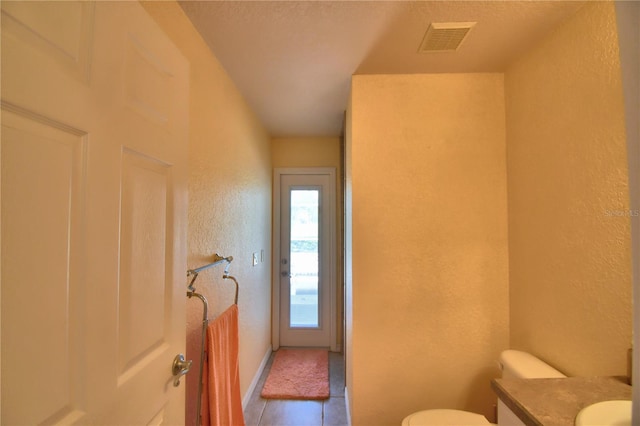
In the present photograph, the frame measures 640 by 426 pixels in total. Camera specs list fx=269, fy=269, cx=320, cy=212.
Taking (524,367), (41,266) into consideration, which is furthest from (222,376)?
(524,367)

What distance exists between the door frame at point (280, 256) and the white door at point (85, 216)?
226 centimetres

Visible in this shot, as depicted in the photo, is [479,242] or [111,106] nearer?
[111,106]

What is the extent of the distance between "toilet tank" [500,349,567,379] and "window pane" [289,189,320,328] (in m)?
2.01

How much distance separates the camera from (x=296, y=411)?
207cm

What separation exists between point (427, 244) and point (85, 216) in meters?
1.64

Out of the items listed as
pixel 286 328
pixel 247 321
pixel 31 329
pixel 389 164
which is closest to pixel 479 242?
pixel 389 164

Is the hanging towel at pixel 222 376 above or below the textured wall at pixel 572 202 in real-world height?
below

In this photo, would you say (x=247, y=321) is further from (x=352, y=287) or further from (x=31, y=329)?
(x=31, y=329)

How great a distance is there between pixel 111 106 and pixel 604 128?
1.69 metres

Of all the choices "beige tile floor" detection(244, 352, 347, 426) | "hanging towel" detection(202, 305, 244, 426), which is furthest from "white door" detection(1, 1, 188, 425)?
"beige tile floor" detection(244, 352, 347, 426)

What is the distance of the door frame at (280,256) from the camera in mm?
3082

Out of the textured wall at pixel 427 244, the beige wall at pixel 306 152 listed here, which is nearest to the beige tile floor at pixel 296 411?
the textured wall at pixel 427 244

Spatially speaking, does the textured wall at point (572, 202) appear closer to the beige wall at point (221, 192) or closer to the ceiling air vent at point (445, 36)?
the ceiling air vent at point (445, 36)

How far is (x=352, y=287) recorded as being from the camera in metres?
1.71
